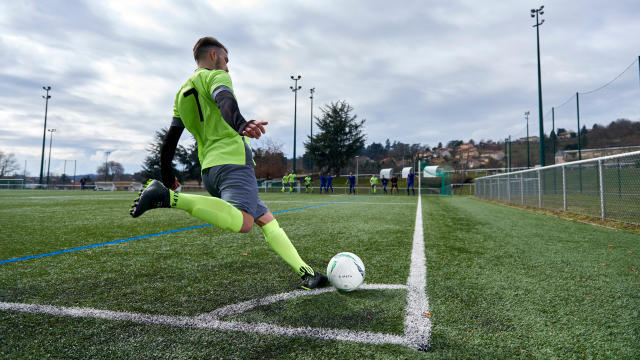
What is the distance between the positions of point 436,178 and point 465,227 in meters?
26.3

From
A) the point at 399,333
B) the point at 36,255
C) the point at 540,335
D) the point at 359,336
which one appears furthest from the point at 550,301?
the point at 36,255

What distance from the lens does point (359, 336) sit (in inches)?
63.9

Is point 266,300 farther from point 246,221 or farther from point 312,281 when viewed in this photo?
point 246,221

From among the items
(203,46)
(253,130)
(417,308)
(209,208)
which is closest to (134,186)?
(203,46)

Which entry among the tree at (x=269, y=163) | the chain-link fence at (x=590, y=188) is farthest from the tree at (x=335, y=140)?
the chain-link fence at (x=590, y=188)

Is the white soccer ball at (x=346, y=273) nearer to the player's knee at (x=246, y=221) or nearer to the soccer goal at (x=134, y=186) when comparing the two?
the player's knee at (x=246, y=221)

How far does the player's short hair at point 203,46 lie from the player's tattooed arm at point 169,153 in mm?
522

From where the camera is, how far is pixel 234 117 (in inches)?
71.1

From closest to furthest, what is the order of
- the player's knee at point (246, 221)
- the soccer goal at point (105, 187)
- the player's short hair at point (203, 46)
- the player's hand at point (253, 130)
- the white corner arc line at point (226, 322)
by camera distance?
the white corner arc line at point (226, 322) → the player's hand at point (253, 130) → the player's knee at point (246, 221) → the player's short hair at point (203, 46) → the soccer goal at point (105, 187)

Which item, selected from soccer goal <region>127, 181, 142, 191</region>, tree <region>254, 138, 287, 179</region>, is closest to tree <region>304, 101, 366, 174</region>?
tree <region>254, 138, 287, 179</region>

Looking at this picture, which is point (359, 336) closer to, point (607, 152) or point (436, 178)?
point (607, 152)

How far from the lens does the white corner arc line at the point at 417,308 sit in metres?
1.60

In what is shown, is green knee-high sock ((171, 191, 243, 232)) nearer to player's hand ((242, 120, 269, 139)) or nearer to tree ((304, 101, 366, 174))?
player's hand ((242, 120, 269, 139))

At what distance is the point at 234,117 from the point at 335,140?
46278 millimetres
